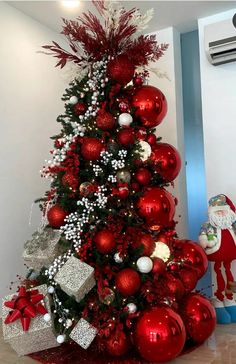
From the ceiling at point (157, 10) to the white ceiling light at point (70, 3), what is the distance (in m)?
0.03

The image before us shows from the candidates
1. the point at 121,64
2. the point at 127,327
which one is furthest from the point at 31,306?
the point at 121,64

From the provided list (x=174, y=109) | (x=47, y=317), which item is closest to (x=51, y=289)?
(x=47, y=317)

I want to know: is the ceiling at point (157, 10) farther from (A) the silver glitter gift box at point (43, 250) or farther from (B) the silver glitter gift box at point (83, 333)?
(B) the silver glitter gift box at point (83, 333)

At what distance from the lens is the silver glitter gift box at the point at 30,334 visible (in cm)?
155

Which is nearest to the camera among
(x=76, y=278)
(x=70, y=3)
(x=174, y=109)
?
(x=76, y=278)

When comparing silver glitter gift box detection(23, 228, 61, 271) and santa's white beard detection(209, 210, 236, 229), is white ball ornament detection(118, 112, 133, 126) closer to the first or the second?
silver glitter gift box detection(23, 228, 61, 271)

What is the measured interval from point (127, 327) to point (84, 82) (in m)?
1.16

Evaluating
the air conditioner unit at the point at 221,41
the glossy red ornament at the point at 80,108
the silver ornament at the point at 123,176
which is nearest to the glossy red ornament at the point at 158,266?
the silver ornament at the point at 123,176

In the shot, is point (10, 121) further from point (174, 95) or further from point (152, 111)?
point (174, 95)

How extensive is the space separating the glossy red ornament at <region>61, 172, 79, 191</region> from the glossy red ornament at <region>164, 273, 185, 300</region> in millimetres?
575

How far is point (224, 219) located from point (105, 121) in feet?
2.85

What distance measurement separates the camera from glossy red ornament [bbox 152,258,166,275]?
160 cm

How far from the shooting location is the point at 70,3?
2326 millimetres

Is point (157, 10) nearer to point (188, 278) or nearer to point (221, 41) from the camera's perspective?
point (221, 41)
